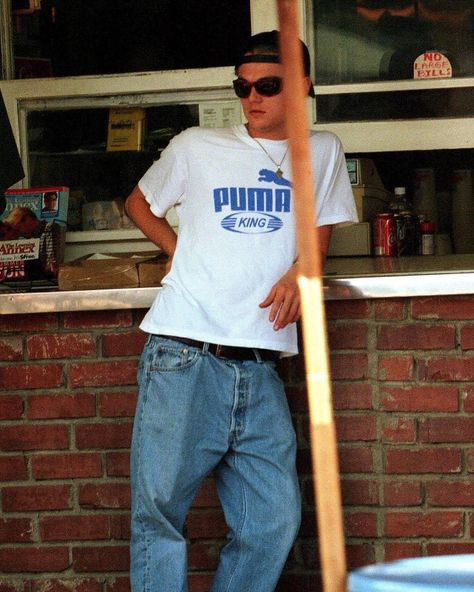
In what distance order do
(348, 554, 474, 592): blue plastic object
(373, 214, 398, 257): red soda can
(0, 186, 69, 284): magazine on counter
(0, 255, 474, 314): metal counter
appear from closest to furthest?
(348, 554, 474, 592): blue plastic object < (0, 255, 474, 314): metal counter < (0, 186, 69, 284): magazine on counter < (373, 214, 398, 257): red soda can

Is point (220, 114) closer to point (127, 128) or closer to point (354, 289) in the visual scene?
point (127, 128)

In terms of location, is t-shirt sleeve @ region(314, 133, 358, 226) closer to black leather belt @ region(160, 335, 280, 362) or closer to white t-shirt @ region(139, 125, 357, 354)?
white t-shirt @ region(139, 125, 357, 354)

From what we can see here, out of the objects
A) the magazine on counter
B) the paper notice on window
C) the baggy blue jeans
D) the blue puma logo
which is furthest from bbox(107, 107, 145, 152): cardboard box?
the baggy blue jeans

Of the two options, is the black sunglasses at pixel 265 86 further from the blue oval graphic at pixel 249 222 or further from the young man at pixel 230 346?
the blue oval graphic at pixel 249 222

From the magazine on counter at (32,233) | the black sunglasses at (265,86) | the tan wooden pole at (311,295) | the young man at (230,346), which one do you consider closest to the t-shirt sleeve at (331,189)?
the young man at (230,346)

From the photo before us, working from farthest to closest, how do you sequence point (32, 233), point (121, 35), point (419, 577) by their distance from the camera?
point (121, 35) < point (32, 233) < point (419, 577)

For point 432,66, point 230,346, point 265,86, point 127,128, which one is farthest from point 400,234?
point 230,346

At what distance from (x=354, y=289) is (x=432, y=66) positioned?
1313mm

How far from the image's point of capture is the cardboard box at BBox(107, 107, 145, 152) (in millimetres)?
4820

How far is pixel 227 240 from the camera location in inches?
132

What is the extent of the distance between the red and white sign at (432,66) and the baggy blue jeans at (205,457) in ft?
5.67

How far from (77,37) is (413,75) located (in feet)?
5.75

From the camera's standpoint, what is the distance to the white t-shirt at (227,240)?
334 centimetres

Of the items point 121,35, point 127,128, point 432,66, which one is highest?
point 121,35
